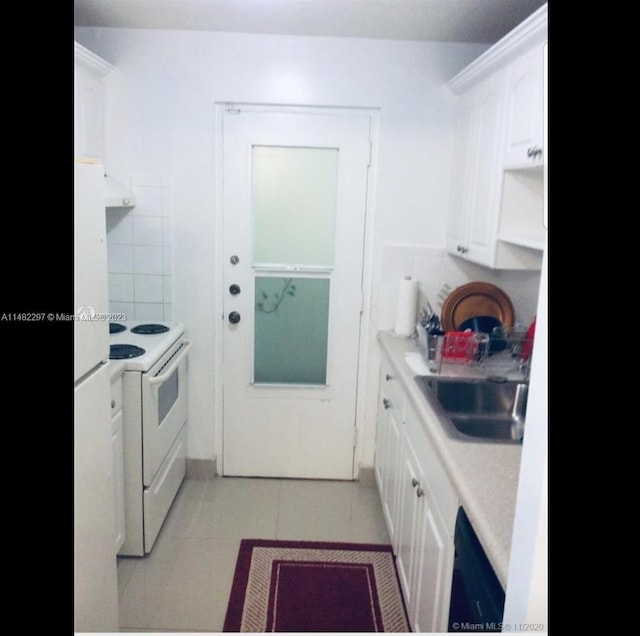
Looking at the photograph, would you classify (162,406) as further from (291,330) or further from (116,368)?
(291,330)

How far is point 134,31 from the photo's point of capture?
256 cm

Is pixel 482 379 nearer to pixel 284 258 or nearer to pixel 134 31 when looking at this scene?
pixel 284 258

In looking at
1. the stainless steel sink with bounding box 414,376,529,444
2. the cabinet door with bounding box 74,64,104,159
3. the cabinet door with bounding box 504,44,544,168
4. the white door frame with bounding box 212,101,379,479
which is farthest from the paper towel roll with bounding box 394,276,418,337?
the cabinet door with bounding box 74,64,104,159

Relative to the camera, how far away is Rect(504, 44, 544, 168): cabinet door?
173 centimetres

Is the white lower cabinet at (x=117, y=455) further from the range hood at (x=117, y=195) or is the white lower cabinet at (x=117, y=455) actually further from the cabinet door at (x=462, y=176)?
the cabinet door at (x=462, y=176)

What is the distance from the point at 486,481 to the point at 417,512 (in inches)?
22.2

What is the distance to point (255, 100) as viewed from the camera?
2.63m

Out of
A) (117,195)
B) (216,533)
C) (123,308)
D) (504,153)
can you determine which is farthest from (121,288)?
(504,153)

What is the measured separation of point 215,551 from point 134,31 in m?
2.39

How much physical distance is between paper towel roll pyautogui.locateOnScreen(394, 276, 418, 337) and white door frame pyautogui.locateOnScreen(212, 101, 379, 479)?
0.17 m

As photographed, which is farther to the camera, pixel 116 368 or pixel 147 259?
pixel 147 259

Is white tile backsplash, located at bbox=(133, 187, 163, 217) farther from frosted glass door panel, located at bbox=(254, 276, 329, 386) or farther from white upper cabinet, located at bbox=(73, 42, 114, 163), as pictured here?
frosted glass door panel, located at bbox=(254, 276, 329, 386)

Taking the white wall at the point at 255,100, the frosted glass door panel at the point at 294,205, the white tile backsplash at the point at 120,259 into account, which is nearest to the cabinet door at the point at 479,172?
the white wall at the point at 255,100

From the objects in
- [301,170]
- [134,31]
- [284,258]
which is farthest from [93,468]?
[134,31]
